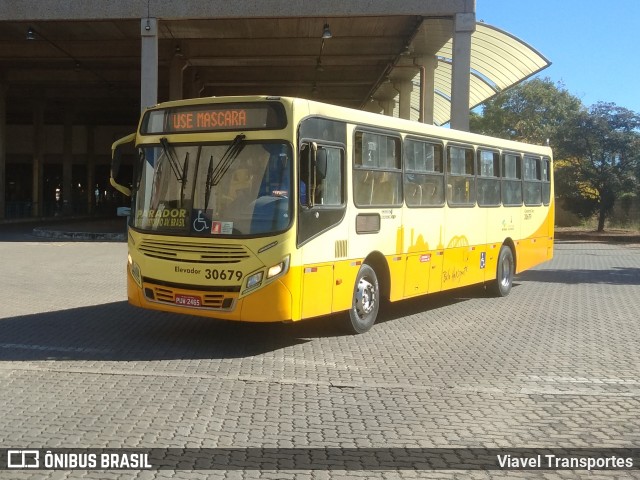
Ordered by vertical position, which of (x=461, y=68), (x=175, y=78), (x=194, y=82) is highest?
(x=194, y=82)

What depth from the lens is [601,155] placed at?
4131 centimetres

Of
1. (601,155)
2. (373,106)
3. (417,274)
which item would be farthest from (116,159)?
(373,106)

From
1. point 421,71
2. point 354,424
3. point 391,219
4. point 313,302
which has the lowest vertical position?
point 354,424

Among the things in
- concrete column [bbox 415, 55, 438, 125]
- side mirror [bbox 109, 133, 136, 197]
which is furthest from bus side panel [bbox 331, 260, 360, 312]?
concrete column [bbox 415, 55, 438, 125]

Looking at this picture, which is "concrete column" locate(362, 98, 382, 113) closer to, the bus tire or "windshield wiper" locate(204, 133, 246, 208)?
the bus tire

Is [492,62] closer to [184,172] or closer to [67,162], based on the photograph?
[184,172]

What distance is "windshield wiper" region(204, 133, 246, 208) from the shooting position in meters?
9.33

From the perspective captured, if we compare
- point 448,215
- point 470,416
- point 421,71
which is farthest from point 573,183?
point 470,416

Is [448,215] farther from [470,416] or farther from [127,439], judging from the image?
[127,439]

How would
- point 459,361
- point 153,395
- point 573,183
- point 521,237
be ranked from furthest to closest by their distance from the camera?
point 573,183, point 521,237, point 459,361, point 153,395

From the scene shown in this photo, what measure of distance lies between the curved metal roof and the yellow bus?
1838 centimetres

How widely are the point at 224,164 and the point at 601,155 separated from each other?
117 ft

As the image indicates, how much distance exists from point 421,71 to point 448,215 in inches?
844

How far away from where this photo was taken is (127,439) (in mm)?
5828
